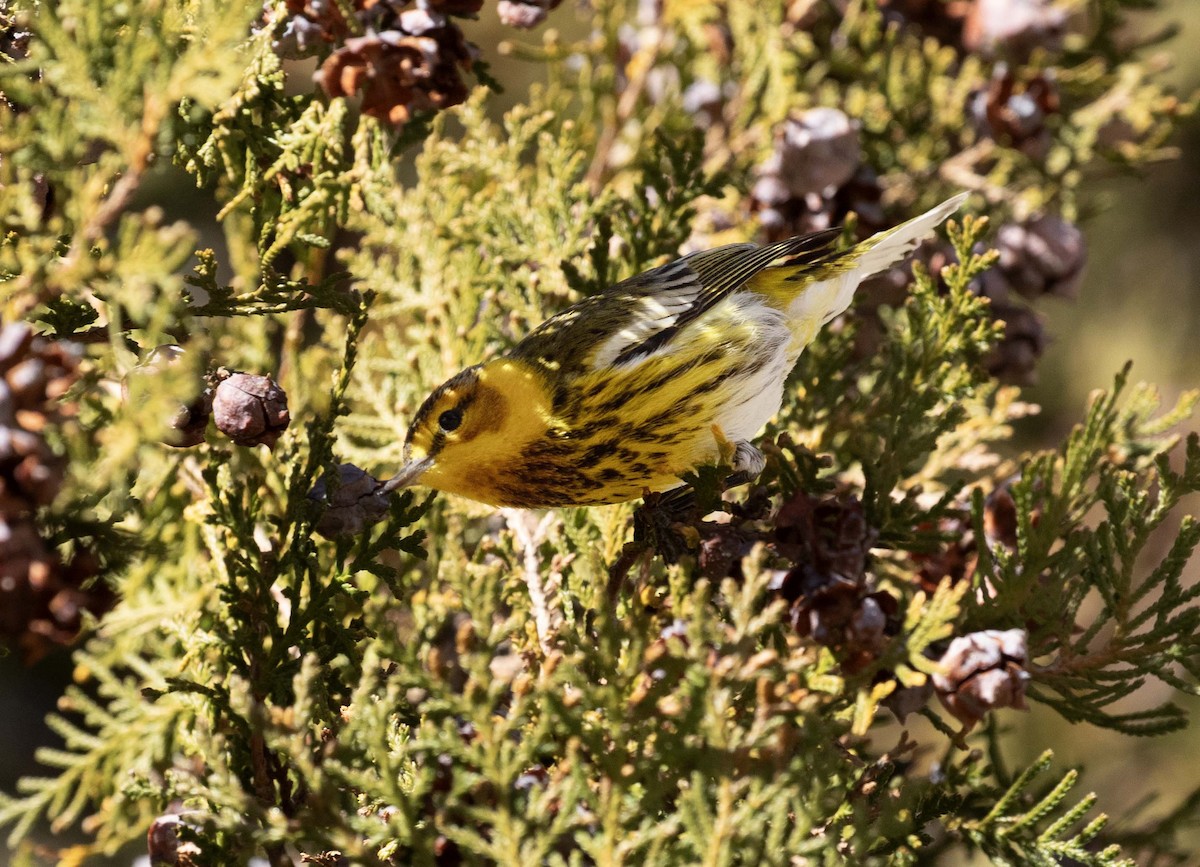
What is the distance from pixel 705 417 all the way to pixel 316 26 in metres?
1.13

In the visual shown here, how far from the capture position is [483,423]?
2258 millimetres

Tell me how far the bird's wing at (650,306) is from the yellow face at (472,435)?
129 millimetres

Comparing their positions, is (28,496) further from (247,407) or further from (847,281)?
(847,281)

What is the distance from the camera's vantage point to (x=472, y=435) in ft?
7.35

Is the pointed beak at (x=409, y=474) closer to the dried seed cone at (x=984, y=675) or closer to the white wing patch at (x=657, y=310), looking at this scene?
the white wing patch at (x=657, y=310)

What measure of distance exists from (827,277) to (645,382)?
0.69 m

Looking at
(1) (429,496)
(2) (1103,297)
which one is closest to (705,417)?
(1) (429,496)

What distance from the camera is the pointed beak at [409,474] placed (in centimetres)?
212

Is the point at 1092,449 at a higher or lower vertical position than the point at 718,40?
lower

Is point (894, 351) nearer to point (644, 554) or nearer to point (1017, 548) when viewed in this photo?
point (1017, 548)

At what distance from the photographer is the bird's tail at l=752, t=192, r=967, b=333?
2721 mm

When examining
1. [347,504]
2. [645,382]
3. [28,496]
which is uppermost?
[645,382]

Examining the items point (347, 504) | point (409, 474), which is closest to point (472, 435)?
point (409, 474)

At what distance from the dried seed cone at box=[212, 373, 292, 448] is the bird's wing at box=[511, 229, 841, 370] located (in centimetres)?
66
